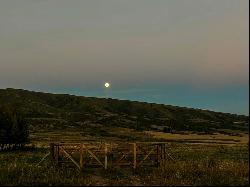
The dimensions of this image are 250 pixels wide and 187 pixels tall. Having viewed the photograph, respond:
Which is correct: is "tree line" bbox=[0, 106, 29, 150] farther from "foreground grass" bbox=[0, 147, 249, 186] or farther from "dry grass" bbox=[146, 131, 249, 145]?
"dry grass" bbox=[146, 131, 249, 145]

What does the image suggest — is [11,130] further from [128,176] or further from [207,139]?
[207,139]

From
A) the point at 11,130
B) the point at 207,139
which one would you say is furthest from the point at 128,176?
the point at 207,139

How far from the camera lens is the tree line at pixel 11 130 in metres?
74.7

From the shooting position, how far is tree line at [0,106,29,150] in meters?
74.7

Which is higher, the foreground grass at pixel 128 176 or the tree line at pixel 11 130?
the tree line at pixel 11 130

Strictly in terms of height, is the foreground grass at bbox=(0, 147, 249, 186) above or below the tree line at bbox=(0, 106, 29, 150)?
below

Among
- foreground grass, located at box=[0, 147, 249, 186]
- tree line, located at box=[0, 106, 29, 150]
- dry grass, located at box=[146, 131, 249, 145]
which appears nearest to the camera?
foreground grass, located at box=[0, 147, 249, 186]

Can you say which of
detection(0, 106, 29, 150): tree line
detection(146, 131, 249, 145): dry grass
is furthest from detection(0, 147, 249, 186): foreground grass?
detection(146, 131, 249, 145): dry grass

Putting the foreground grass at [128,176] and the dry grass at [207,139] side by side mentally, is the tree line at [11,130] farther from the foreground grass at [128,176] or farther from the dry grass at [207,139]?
the dry grass at [207,139]

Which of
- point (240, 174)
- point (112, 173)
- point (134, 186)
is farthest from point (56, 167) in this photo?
point (240, 174)

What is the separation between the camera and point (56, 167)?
34.9 meters

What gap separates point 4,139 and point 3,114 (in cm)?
453

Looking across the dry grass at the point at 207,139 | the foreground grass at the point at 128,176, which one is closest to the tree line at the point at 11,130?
the foreground grass at the point at 128,176

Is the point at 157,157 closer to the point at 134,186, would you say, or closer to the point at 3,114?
the point at 134,186
